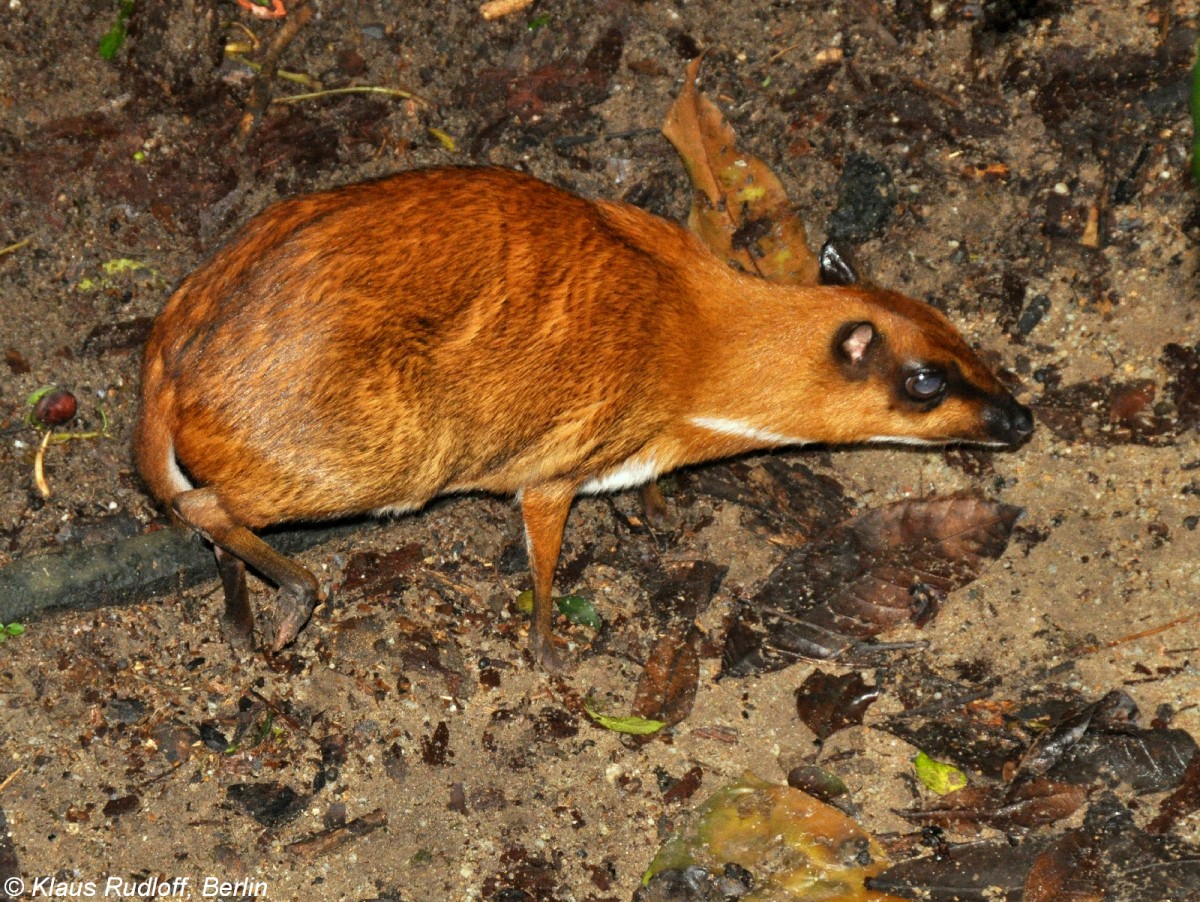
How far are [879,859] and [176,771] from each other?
103 inches

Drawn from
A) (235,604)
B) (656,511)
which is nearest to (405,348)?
(235,604)

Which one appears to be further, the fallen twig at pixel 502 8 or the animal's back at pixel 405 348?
the fallen twig at pixel 502 8

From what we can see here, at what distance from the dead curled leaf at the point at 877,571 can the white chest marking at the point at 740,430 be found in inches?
20.0

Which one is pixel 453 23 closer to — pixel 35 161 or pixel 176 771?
pixel 35 161

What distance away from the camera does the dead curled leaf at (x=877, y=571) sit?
532cm

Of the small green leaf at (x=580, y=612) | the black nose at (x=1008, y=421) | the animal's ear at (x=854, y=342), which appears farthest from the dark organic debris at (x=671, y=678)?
the black nose at (x=1008, y=421)

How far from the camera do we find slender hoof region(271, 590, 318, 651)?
16.3ft

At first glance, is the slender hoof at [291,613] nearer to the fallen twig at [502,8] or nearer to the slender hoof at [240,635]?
the slender hoof at [240,635]

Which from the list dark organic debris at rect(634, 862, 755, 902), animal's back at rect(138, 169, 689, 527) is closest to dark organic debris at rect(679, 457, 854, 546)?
animal's back at rect(138, 169, 689, 527)

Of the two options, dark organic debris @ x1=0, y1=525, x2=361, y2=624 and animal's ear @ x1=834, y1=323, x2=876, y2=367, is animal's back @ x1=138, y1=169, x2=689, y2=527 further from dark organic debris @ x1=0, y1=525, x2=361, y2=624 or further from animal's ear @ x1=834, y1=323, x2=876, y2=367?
animal's ear @ x1=834, y1=323, x2=876, y2=367

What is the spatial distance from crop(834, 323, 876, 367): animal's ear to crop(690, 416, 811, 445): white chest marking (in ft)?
1.44

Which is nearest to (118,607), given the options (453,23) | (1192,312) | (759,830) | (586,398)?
(586,398)

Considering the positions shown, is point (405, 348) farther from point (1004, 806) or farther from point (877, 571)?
point (1004, 806)

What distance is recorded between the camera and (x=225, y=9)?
20.3 feet
